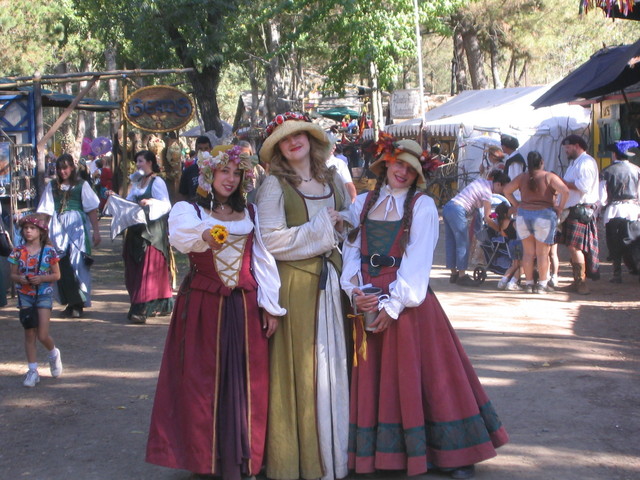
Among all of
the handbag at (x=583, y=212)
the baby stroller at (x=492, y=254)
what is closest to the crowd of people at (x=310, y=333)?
the handbag at (x=583, y=212)

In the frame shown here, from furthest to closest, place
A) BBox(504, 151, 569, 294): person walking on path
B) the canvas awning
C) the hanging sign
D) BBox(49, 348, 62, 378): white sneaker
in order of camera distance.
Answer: the canvas awning → the hanging sign → BBox(504, 151, 569, 294): person walking on path → BBox(49, 348, 62, 378): white sneaker

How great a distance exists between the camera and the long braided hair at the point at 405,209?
14.8ft

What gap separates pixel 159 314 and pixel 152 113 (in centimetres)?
447

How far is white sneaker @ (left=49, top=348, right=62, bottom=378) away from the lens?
662 centimetres

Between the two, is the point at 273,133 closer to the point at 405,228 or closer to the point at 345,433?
the point at 405,228

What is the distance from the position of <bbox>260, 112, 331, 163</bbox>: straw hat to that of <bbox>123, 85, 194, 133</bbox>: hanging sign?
7.99 metres

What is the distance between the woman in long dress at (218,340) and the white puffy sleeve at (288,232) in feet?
0.21

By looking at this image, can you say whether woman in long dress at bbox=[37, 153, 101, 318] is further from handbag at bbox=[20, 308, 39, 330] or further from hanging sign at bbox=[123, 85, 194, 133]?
hanging sign at bbox=[123, 85, 194, 133]

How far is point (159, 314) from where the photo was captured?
9.09 meters

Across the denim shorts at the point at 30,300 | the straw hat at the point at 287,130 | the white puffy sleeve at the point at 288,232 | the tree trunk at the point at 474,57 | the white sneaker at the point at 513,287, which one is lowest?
the white sneaker at the point at 513,287

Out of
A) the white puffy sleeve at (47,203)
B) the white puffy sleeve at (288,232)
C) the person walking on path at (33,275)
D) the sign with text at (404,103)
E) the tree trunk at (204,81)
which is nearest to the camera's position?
the white puffy sleeve at (288,232)

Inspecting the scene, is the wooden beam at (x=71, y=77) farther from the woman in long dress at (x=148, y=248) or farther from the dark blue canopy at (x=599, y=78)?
the dark blue canopy at (x=599, y=78)

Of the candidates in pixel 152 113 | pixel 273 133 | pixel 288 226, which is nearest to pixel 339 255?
pixel 288 226

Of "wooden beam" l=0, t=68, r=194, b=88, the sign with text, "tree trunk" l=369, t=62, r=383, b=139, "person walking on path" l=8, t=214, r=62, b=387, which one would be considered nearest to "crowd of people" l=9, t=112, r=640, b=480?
"person walking on path" l=8, t=214, r=62, b=387
